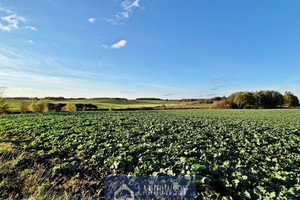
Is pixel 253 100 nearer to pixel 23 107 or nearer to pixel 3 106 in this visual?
pixel 23 107

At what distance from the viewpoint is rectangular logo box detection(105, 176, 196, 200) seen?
3.87 m

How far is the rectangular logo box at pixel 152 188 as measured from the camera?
12.7ft

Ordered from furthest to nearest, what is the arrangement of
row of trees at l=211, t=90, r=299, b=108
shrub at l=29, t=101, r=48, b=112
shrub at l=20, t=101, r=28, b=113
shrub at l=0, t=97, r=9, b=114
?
1. row of trees at l=211, t=90, r=299, b=108
2. shrub at l=29, t=101, r=48, b=112
3. shrub at l=20, t=101, r=28, b=113
4. shrub at l=0, t=97, r=9, b=114

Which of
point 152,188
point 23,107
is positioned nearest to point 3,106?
point 23,107

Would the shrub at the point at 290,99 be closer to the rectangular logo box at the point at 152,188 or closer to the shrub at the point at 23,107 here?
the rectangular logo box at the point at 152,188

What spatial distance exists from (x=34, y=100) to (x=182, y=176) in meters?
63.6

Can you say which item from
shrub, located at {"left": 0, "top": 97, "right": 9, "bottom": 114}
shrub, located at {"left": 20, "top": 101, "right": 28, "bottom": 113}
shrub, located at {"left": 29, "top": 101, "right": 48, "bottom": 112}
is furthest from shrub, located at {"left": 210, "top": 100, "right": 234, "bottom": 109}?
shrub, located at {"left": 0, "top": 97, "right": 9, "bottom": 114}

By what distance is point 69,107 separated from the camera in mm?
57719

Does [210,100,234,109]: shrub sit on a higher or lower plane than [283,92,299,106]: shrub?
lower

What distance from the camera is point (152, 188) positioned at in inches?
165

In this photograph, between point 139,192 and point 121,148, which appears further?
point 121,148

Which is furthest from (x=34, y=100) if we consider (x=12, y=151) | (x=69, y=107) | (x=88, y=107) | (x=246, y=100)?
(x=246, y=100)

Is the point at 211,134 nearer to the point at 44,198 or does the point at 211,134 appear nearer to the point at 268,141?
the point at 268,141

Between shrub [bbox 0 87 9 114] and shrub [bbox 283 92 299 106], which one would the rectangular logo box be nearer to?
shrub [bbox 0 87 9 114]
